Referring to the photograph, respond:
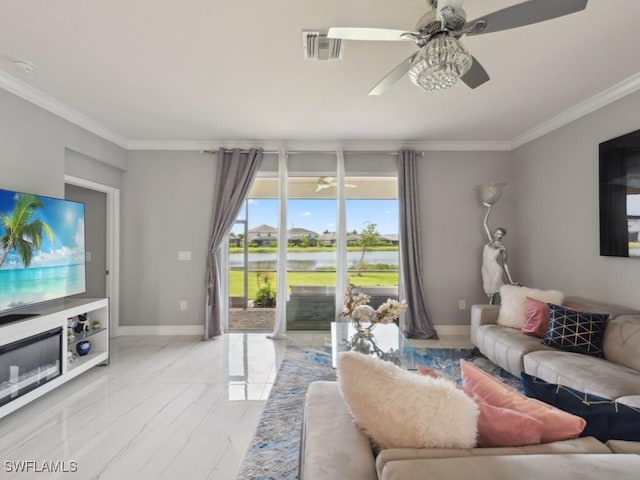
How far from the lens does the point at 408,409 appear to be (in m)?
0.93

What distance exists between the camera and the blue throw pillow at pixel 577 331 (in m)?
2.44

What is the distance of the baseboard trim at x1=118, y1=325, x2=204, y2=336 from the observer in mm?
4277

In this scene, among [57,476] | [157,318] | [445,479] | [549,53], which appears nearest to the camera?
[445,479]

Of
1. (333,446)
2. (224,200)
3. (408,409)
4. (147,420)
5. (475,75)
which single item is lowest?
(147,420)

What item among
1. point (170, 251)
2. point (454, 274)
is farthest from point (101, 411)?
point (454, 274)

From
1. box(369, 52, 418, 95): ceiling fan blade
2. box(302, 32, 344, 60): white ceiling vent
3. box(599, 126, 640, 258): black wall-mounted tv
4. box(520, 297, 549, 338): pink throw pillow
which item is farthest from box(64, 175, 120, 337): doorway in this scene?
box(599, 126, 640, 258): black wall-mounted tv

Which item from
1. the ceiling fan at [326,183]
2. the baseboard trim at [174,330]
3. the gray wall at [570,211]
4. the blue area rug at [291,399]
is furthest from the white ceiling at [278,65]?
the baseboard trim at [174,330]

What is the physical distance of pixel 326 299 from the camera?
454cm

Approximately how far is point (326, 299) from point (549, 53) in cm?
355

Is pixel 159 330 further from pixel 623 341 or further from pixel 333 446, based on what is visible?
pixel 623 341

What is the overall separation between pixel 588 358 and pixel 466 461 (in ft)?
7.41

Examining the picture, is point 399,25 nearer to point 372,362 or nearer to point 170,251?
point 372,362

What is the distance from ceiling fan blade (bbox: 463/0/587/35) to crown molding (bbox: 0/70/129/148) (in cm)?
347

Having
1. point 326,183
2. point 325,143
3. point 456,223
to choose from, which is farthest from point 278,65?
point 456,223
